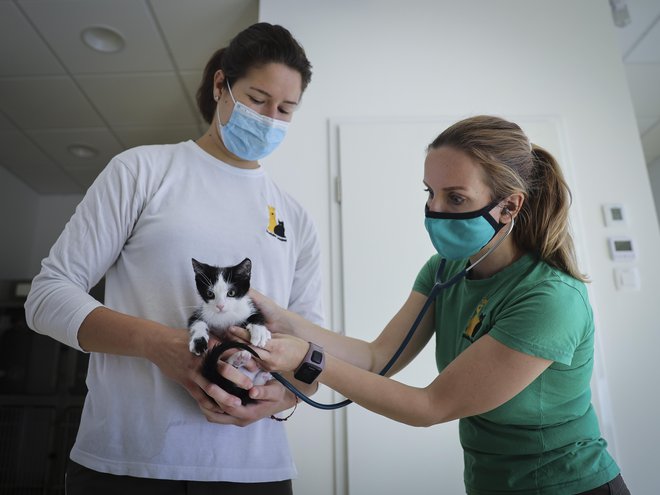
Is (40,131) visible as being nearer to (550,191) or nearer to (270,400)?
(270,400)

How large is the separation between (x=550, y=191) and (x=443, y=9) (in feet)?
5.87

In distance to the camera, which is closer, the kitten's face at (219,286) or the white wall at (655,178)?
the kitten's face at (219,286)

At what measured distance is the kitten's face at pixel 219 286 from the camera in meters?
0.94

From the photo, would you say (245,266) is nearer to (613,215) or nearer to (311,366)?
(311,366)

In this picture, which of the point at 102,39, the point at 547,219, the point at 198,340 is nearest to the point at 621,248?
the point at 547,219

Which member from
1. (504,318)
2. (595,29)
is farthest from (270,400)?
(595,29)

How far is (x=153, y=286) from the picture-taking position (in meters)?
0.96

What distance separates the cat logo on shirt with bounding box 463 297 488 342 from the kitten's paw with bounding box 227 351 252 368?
0.52m

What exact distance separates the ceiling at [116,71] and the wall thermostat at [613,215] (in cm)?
130

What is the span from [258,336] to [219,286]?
0.14 meters

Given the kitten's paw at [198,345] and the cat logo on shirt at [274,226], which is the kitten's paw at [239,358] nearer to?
the kitten's paw at [198,345]

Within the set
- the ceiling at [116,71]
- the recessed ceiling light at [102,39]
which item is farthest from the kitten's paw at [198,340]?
the recessed ceiling light at [102,39]

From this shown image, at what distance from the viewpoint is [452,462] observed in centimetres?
188

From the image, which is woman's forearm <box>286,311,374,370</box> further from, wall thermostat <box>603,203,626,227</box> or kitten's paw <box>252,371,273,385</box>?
wall thermostat <box>603,203,626,227</box>
